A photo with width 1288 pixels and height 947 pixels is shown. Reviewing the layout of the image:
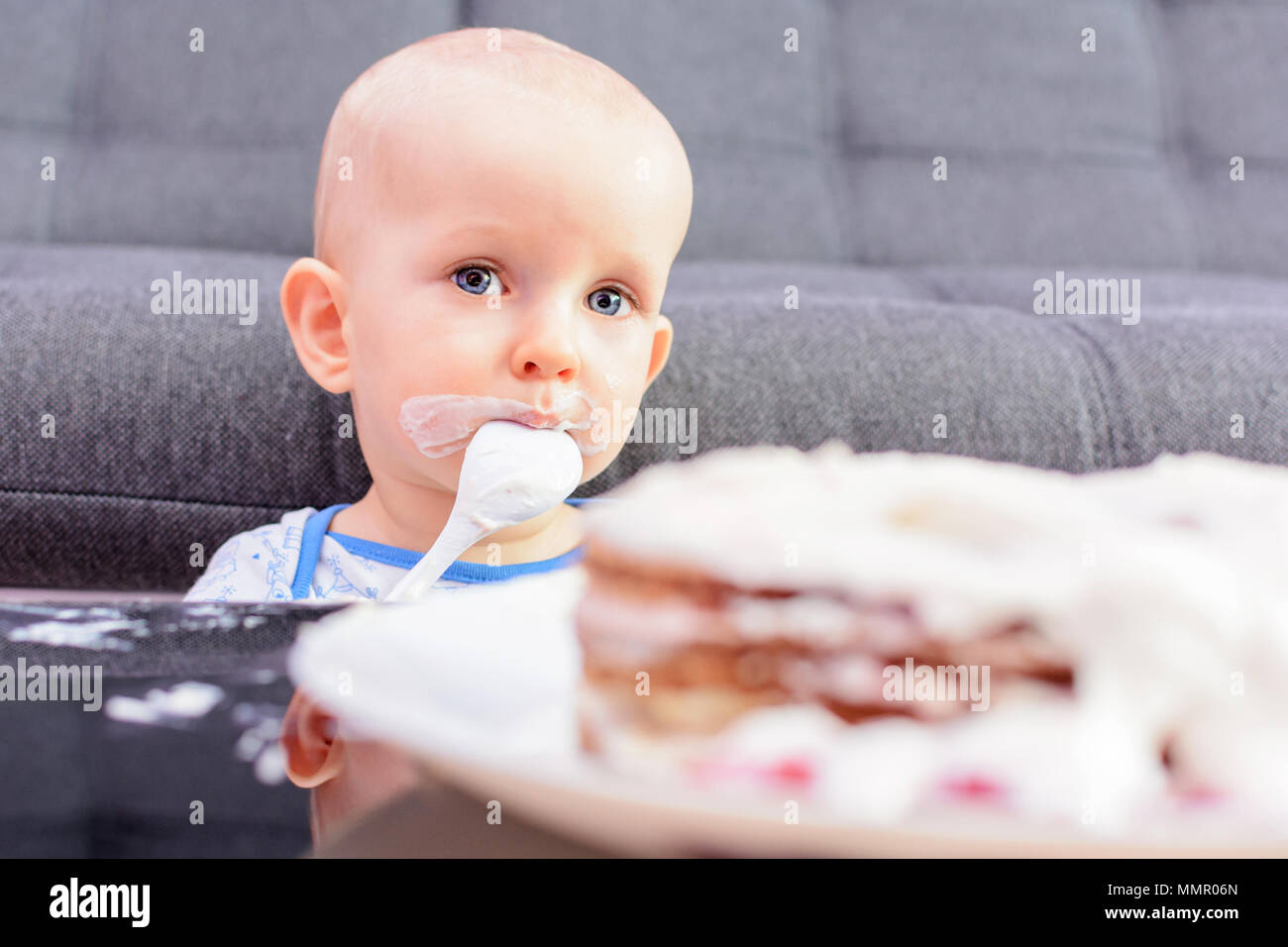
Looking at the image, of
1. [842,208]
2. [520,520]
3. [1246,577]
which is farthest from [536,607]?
[842,208]

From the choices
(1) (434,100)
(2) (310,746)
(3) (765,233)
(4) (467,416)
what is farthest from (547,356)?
(3) (765,233)

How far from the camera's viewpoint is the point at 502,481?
74 cm

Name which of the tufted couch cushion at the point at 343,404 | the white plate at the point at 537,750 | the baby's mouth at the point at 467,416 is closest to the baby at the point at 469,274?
the baby's mouth at the point at 467,416

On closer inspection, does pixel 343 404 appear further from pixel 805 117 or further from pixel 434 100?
pixel 805 117

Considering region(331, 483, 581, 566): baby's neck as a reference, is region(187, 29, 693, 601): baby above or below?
above

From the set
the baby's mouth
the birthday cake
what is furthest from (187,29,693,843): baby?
the birthday cake

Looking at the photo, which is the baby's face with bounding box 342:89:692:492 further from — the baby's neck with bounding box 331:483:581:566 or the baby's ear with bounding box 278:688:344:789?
the baby's ear with bounding box 278:688:344:789

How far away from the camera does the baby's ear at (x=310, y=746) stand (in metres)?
0.29

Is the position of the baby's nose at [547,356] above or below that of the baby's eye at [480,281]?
below

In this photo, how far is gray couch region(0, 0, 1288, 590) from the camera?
0.98m

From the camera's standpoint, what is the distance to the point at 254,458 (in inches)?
39.0

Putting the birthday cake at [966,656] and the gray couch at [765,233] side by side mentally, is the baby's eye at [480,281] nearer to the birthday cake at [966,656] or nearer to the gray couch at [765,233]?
the gray couch at [765,233]

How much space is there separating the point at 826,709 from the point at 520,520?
0.54m

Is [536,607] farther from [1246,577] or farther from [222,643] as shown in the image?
[1246,577]
